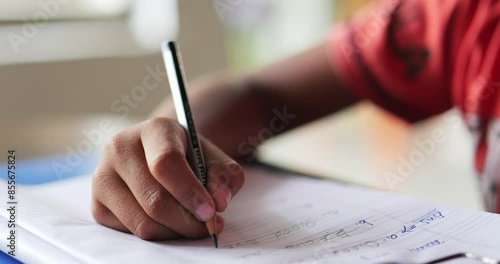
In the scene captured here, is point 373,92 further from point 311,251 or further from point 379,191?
point 311,251

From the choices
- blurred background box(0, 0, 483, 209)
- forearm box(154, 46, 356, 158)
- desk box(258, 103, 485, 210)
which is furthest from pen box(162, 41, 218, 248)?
desk box(258, 103, 485, 210)

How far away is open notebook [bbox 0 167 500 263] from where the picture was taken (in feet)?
1.14

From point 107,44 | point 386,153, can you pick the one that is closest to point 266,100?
point 107,44

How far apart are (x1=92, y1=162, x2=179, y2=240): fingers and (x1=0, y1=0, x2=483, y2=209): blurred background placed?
47 cm

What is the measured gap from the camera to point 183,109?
42 cm

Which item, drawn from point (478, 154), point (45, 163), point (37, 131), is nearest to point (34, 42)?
point (37, 131)

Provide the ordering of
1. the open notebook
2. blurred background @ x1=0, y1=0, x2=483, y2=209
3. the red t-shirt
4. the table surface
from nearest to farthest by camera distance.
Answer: the open notebook < the red t-shirt < blurred background @ x1=0, y1=0, x2=483, y2=209 < the table surface

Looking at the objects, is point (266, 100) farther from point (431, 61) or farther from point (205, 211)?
point (205, 211)

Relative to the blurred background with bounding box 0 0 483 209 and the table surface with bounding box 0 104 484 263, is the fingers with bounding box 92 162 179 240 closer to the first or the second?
the blurred background with bounding box 0 0 483 209

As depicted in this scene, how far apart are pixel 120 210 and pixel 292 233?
11 centimetres

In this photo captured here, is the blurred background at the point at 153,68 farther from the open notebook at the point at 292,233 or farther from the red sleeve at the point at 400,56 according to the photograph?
the open notebook at the point at 292,233

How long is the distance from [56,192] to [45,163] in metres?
0.20

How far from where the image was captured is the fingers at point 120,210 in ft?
1.27

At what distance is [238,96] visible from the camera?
2.31 ft
